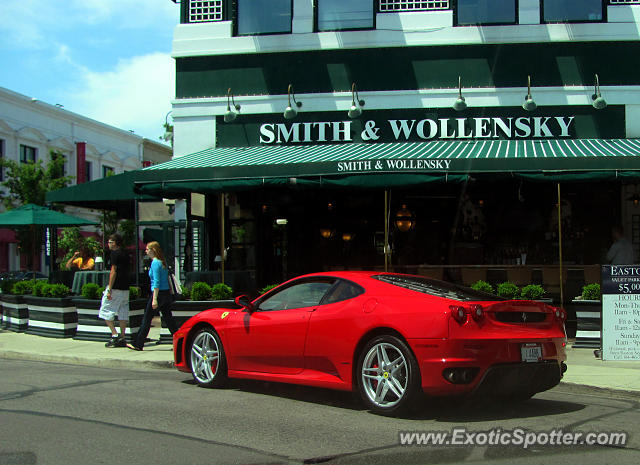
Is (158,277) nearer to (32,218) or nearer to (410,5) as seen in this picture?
(32,218)

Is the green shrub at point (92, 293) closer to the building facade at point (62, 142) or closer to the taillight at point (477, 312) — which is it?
the taillight at point (477, 312)

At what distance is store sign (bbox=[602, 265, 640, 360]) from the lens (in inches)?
392

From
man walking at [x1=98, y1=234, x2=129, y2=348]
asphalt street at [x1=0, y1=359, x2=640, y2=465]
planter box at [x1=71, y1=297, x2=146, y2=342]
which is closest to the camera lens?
asphalt street at [x1=0, y1=359, x2=640, y2=465]

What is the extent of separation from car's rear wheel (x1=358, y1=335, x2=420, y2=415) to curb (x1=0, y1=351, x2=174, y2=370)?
14.3 feet

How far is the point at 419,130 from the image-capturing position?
15328 millimetres

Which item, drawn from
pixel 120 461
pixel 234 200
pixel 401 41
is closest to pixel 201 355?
pixel 120 461

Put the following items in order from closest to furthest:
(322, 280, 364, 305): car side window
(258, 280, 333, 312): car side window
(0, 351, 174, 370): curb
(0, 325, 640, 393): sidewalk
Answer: (322, 280, 364, 305): car side window
(258, 280, 333, 312): car side window
(0, 325, 640, 393): sidewalk
(0, 351, 174, 370): curb

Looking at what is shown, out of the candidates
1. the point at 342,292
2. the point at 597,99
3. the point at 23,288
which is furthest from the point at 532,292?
the point at 23,288

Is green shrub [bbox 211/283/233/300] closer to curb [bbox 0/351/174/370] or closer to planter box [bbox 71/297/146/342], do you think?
planter box [bbox 71/297/146/342]

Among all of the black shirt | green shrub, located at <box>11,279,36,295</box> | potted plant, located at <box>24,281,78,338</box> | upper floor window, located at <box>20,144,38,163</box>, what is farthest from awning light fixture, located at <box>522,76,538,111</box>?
upper floor window, located at <box>20,144,38,163</box>

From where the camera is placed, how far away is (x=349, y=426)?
6.12 m

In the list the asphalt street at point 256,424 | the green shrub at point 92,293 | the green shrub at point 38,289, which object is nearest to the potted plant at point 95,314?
the green shrub at point 92,293

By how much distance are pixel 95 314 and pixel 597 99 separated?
34.9ft

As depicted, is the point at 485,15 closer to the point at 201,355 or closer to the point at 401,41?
the point at 401,41
